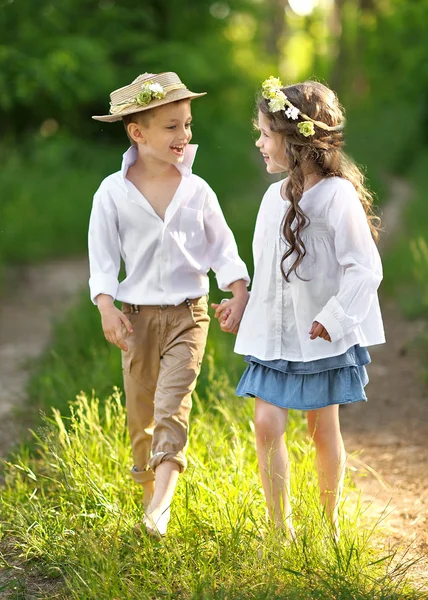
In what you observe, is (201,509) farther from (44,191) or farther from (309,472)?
(44,191)

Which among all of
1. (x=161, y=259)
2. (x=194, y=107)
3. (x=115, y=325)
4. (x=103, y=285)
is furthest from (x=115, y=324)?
(x=194, y=107)

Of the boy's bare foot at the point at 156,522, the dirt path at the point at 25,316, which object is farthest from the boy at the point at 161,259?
the dirt path at the point at 25,316

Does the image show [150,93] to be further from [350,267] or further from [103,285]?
[350,267]

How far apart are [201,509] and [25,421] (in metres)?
1.86

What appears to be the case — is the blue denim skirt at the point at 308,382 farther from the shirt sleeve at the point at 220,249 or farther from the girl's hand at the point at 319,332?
the shirt sleeve at the point at 220,249

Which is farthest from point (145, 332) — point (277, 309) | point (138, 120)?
point (138, 120)

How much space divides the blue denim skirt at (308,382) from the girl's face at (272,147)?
0.64m

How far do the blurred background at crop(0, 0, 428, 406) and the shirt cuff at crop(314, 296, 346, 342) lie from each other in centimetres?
86

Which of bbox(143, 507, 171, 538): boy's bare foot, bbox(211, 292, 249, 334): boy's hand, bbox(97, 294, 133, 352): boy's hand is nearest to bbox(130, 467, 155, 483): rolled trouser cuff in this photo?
bbox(143, 507, 171, 538): boy's bare foot

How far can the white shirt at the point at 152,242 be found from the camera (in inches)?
132

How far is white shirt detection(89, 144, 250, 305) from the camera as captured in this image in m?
3.36

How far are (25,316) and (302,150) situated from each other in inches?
208

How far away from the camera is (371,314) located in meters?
3.12

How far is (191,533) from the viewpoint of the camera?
3.16 m
